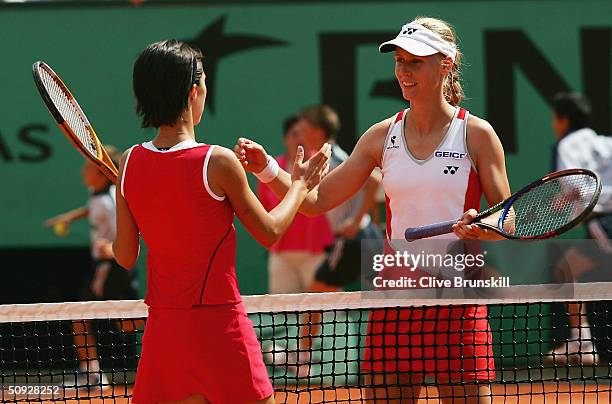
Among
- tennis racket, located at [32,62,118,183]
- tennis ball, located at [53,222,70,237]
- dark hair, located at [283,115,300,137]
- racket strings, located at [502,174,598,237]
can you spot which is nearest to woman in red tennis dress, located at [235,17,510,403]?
racket strings, located at [502,174,598,237]

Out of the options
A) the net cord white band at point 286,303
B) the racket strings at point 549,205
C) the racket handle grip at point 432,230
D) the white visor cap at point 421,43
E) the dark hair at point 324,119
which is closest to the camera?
the racket handle grip at point 432,230

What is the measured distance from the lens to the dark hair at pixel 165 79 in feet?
11.1

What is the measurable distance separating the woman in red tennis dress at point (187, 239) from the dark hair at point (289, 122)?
15.9 feet

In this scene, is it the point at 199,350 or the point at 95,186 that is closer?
the point at 199,350

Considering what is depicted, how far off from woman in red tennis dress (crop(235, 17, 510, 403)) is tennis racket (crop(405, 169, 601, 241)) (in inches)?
2.0

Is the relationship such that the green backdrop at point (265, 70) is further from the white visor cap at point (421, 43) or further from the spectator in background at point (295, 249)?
the white visor cap at point (421, 43)

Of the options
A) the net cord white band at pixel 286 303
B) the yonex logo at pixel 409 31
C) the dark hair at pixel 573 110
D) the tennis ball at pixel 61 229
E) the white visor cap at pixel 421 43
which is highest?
the dark hair at pixel 573 110

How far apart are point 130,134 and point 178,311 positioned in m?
5.17

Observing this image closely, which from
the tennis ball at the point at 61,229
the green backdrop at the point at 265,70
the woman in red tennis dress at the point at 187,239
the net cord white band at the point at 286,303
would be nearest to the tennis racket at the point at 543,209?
the net cord white band at the point at 286,303

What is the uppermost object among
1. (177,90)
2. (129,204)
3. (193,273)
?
(177,90)

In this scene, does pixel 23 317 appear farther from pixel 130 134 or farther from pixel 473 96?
pixel 473 96

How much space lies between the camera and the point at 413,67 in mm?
4043

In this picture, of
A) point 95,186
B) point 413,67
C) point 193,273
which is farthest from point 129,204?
point 95,186

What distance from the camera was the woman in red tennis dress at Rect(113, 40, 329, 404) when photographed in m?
3.35
